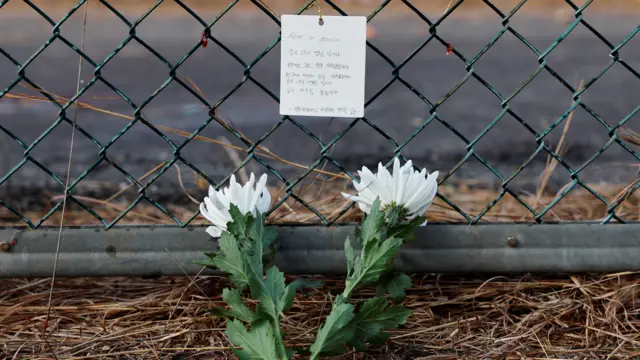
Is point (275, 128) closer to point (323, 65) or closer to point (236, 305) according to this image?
point (323, 65)

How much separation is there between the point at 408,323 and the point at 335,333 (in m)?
0.44

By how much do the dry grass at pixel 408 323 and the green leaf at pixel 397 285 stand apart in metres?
0.15

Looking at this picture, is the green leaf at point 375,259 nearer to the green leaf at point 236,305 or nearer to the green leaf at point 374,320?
the green leaf at point 374,320

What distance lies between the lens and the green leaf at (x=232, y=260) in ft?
5.78

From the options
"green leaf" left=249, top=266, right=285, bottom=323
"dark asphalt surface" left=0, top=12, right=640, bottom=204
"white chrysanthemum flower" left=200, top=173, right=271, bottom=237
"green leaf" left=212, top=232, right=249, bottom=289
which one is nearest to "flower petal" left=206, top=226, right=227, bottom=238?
"white chrysanthemum flower" left=200, top=173, right=271, bottom=237

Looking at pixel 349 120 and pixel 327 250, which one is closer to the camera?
pixel 327 250

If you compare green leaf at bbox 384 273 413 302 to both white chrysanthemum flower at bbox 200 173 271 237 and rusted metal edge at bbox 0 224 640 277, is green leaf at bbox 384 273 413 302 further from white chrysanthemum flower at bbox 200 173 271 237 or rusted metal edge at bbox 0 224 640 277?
white chrysanthemum flower at bbox 200 173 271 237

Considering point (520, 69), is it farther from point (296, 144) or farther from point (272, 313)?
point (272, 313)

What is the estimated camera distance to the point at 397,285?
6.18 ft

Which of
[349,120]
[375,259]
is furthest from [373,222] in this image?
[349,120]

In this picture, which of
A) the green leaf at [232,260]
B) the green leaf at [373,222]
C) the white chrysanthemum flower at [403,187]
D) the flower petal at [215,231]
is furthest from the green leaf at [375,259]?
the flower petal at [215,231]

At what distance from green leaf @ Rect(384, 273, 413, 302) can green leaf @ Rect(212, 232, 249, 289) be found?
0.35m

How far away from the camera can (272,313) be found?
5.57 ft

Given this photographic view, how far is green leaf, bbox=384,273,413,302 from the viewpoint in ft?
6.11
